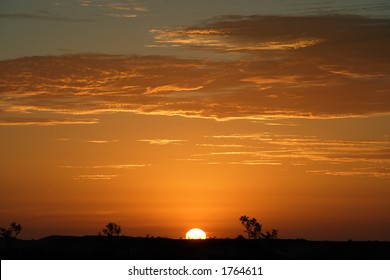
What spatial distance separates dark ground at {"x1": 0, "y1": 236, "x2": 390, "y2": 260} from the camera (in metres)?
89.1

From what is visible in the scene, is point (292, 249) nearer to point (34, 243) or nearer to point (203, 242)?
point (203, 242)

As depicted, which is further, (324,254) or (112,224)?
(112,224)

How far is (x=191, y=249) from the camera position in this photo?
95500 mm

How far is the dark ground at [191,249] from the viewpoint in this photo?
89062 millimetres

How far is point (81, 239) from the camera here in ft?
350
